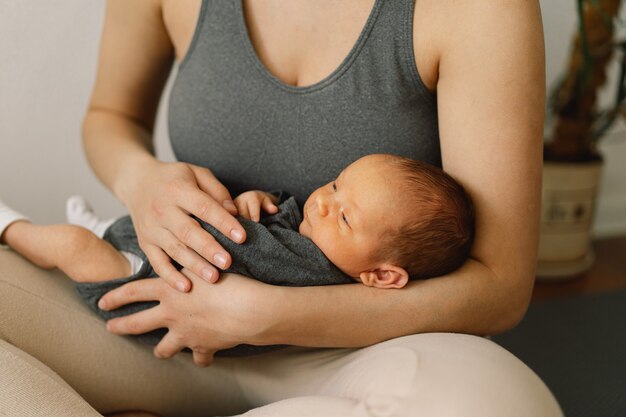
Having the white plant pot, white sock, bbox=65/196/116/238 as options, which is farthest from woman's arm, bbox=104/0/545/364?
the white plant pot

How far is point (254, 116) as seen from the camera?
119 cm

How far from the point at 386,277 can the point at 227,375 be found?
334 millimetres

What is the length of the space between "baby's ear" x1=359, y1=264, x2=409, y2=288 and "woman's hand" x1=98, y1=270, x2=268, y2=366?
176 mm

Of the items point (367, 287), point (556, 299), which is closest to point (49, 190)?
point (367, 287)

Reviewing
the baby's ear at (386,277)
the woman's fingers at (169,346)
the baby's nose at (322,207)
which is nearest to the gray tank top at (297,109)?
the baby's nose at (322,207)

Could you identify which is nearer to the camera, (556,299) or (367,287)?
(367,287)

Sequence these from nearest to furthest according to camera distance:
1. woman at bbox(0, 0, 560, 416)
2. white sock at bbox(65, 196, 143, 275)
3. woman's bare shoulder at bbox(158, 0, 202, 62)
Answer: woman at bbox(0, 0, 560, 416), woman's bare shoulder at bbox(158, 0, 202, 62), white sock at bbox(65, 196, 143, 275)

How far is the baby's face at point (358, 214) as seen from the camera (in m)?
1.04

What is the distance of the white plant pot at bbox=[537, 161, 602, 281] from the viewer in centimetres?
228

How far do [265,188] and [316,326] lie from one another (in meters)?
0.33

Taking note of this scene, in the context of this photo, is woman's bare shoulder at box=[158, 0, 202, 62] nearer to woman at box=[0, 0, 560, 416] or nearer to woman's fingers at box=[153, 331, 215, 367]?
woman at box=[0, 0, 560, 416]

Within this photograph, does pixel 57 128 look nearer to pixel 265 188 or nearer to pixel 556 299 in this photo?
pixel 265 188

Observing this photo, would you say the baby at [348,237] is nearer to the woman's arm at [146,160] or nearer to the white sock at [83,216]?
the woman's arm at [146,160]

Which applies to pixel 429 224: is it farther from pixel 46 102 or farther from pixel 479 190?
pixel 46 102
